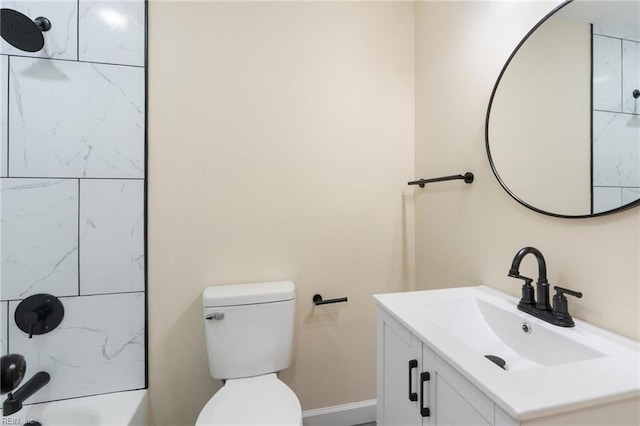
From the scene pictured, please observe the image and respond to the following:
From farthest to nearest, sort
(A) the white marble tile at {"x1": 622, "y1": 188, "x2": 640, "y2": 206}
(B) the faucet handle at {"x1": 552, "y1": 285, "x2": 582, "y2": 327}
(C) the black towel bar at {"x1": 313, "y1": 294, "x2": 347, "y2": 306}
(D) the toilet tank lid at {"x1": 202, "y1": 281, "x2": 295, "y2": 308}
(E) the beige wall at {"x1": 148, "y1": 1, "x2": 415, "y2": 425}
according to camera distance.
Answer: (C) the black towel bar at {"x1": 313, "y1": 294, "x2": 347, "y2": 306} → (E) the beige wall at {"x1": 148, "y1": 1, "x2": 415, "y2": 425} → (D) the toilet tank lid at {"x1": 202, "y1": 281, "x2": 295, "y2": 308} → (B) the faucet handle at {"x1": 552, "y1": 285, "x2": 582, "y2": 327} → (A) the white marble tile at {"x1": 622, "y1": 188, "x2": 640, "y2": 206}

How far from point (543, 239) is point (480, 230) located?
0.28 meters

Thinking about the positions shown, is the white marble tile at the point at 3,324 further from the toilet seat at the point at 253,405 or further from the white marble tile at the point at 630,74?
the white marble tile at the point at 630,74

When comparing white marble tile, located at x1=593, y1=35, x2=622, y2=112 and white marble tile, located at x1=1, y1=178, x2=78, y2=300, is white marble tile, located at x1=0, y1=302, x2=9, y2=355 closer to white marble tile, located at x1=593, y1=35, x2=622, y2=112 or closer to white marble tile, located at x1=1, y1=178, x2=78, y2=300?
white marble tile, located at x1=1, y1=178, x2=78, y2=300

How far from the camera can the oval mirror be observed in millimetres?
794

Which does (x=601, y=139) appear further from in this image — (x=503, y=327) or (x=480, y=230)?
(x=503, y=327)

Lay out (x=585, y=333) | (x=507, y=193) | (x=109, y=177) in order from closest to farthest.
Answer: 1. (x=585, y=333)
2. (x=507, y=193)
3. (x=109, y=177)

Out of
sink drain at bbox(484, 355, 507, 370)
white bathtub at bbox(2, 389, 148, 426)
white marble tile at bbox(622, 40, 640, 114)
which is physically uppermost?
white marble tile at bbox(622, 40, 640, 114)

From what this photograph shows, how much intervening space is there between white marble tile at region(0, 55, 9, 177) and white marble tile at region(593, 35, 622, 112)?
7.21ft

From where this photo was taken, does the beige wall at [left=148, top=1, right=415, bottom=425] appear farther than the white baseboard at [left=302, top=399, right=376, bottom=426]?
No

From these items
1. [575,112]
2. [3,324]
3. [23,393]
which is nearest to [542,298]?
[575,112]

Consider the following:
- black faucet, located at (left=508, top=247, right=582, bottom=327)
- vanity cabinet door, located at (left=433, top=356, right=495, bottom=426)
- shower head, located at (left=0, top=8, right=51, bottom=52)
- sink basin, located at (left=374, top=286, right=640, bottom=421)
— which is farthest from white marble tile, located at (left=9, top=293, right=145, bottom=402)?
black faucet, located at (left=508, top=247, right=582, bottom=327)

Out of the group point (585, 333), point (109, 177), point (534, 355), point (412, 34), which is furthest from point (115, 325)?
point (412, 34)

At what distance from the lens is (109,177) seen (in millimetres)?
1404

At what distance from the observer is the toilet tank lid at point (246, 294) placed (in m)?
1.37
